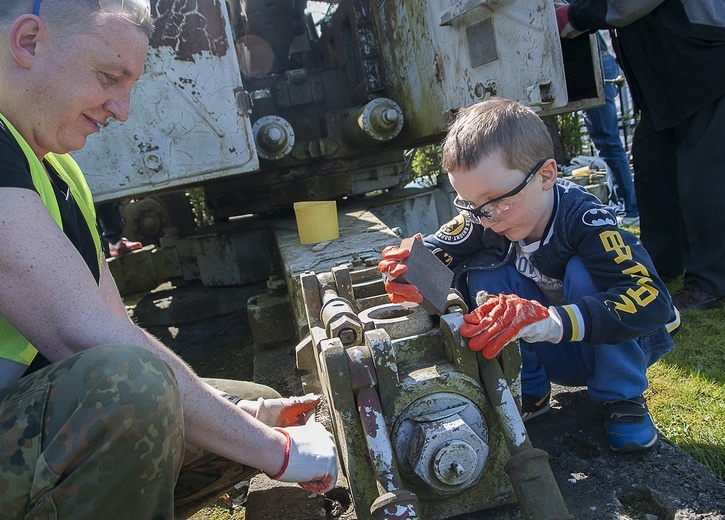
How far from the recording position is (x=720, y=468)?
1863 mm

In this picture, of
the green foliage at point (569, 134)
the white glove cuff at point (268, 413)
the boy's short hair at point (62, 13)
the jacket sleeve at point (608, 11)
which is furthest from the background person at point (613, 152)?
the boy's short hair at point (62, 13)

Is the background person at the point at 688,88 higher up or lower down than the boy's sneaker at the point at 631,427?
higher up

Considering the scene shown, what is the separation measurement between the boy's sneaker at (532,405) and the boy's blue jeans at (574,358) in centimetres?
3

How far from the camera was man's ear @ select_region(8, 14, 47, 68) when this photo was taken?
132 cm

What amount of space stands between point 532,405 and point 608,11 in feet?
6.26

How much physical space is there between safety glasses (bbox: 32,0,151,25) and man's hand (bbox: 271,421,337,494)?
107 centimetres

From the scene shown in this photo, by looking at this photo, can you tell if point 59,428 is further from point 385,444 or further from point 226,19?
point 226,19

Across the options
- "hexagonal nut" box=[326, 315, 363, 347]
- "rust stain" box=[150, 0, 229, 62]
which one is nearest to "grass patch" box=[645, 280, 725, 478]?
"hexagonal nut" box=[326, 315, 363, 347]

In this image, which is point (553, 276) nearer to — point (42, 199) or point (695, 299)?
point (42, 199)

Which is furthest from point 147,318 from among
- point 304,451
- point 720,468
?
point 720,468

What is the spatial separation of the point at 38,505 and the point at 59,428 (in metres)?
0.14

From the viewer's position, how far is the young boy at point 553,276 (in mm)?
1670

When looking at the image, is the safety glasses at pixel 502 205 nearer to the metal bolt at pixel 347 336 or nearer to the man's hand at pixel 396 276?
the man's hand at pixel 396 276

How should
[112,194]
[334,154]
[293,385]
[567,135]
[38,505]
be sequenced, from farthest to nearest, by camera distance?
1. [567,135]
2. [334,154]
3. [112,194]
4. [293,385]
5. [38,505]
